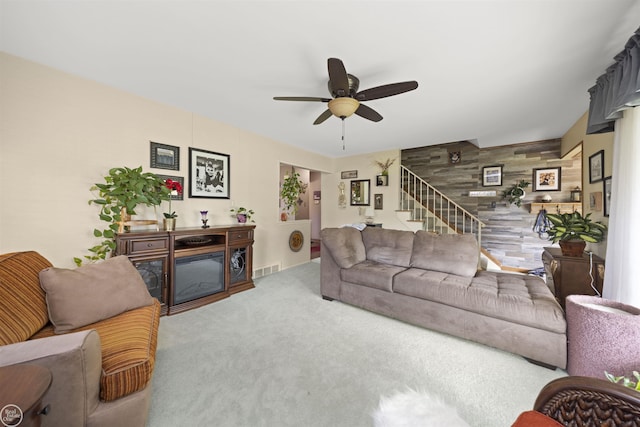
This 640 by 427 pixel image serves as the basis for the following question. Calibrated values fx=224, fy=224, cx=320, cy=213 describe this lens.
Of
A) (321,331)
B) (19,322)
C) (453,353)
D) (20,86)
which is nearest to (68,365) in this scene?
(19,322)

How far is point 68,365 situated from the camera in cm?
90

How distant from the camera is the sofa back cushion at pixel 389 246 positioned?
2.96m

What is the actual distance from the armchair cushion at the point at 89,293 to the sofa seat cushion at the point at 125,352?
64 millimetres

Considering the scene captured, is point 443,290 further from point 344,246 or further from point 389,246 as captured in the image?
point 344,246

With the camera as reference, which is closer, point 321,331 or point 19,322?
point 19,322

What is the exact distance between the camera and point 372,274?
2.68 metres

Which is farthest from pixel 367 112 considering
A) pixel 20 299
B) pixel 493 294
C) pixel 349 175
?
pixel 349 175

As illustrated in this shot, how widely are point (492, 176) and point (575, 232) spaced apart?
9.89ft

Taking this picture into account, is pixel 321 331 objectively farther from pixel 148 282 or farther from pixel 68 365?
pixel 148 282

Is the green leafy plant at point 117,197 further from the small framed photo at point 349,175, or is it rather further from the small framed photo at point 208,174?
the small framed photo at point 349,175

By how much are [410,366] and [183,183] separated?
11.1ft

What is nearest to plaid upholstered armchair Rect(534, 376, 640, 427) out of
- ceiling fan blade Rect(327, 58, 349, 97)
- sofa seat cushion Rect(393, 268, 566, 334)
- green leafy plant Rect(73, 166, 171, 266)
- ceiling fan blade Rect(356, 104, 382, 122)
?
sofa seat cushion Rect(393, 268, 566, 334)

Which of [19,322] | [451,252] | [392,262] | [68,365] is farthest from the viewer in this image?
[392,262]

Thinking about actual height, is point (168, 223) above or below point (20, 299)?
above
